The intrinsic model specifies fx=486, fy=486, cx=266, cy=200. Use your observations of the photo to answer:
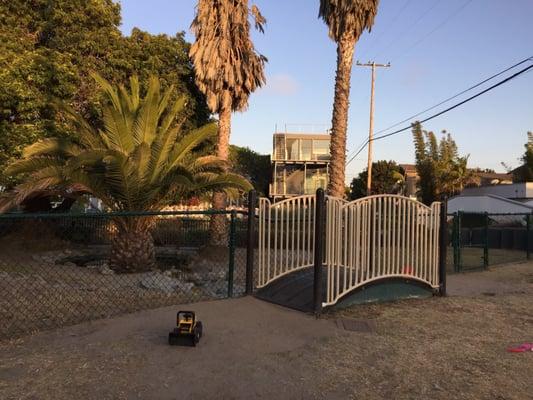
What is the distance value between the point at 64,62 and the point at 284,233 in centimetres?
1271

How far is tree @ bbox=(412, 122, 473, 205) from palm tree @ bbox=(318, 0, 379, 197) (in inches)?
1068

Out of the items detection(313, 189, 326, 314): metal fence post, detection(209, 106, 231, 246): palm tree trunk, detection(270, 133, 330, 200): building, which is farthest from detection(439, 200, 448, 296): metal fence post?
detection(270, 133, 330, 200): building

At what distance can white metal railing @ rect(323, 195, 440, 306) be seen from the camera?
7.07 meters

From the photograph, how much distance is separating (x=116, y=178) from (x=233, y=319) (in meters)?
6.55

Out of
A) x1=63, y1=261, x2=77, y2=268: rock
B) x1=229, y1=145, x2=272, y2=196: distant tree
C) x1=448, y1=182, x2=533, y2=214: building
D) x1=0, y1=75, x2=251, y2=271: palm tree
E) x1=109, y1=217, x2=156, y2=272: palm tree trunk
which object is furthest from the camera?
x1=229, y1=145, x2=272, y2=196: distant tree

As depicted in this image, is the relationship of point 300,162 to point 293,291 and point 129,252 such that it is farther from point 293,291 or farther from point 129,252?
point 293,291

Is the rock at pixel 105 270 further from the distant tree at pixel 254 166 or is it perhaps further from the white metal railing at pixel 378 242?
the distant tree at pixel 254 166

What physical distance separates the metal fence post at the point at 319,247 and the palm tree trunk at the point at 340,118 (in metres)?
9.11

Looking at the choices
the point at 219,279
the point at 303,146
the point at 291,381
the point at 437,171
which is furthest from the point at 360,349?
the point at 437,171

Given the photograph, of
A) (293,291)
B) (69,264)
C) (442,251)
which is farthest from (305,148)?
(293,291)

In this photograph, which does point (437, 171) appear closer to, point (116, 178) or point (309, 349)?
point (116, 178)

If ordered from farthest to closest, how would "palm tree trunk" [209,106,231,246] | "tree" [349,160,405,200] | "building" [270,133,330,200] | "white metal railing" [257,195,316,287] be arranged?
"tree" [349,160,405,200], "building" [270,133,330,200], "palm tree trunk" [209,106,231,246], "white metal railing" [257,195,316,287]

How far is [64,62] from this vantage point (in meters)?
16.8

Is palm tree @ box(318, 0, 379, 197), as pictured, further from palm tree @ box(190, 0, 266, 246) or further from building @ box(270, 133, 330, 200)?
building @ box(270, 133, 330, 200)
